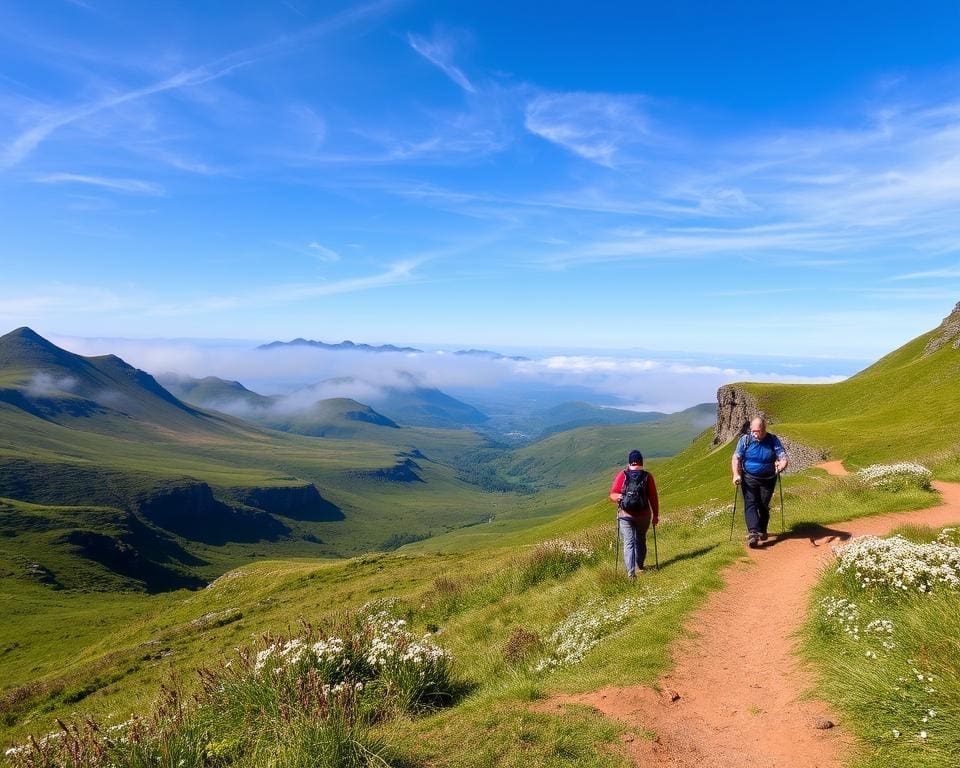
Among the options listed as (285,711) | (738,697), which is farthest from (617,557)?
(285,711)

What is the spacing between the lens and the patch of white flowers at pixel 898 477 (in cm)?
2194

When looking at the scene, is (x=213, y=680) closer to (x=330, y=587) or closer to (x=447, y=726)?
(x=447, y=726)

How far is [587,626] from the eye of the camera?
12609mm

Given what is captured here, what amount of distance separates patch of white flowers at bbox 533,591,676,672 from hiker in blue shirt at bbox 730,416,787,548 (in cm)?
507

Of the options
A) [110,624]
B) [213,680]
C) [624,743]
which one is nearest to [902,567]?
[624,743]

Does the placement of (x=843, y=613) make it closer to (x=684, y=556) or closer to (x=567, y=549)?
(x=684, y=556)

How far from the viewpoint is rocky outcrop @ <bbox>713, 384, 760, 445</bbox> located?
92.1 m

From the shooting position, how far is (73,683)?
37.2m

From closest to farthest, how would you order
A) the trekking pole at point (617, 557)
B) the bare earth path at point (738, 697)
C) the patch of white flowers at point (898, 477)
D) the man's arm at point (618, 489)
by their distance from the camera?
the bare earth path at point (738, 697) → the man's arm at point (618, 489) → the trekking pole at point (617, 557) → the patch of white flowers at point (898, 477)

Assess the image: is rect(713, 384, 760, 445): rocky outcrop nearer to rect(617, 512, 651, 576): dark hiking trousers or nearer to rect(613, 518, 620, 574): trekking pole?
rect(613, 518, 620, 574): trekking pole

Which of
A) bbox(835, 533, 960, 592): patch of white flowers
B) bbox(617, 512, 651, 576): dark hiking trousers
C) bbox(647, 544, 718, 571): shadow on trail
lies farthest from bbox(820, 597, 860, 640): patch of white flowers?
bbox(647, 544, 718, 571): shadow on trail

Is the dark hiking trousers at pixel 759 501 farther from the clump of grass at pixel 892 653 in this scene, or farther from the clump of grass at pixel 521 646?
the clump of grass at pixel 521 646

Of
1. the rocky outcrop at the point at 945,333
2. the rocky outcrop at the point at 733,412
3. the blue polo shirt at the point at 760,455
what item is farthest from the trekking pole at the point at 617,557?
the rocky outcrop at the point at 945,333

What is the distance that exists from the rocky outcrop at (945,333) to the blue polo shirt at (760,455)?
94.6 metres
